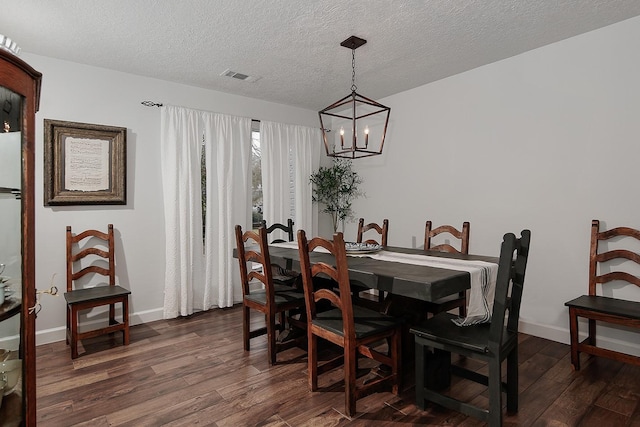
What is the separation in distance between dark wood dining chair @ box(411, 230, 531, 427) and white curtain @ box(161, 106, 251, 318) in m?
2.78

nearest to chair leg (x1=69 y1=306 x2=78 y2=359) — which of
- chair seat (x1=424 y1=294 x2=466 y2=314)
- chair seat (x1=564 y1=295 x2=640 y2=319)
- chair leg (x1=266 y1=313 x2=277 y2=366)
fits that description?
chair leg (x1=266 y1=313 x2=277 y2=366)

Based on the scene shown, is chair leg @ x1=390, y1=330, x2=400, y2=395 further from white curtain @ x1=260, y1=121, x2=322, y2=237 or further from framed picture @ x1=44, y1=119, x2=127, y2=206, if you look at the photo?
framed picture @ x1=44, y1=119, x2=127, y2=206

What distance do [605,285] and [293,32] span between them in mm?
3294

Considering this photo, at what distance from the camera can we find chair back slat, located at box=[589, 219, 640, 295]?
2.74 metres

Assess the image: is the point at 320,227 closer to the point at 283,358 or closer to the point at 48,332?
the point at 283,358

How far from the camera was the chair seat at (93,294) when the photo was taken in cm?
301

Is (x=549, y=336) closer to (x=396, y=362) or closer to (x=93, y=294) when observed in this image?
(x=396, y=362)

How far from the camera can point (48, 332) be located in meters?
3.30

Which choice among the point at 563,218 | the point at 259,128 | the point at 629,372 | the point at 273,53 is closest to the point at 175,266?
the point at 259,128

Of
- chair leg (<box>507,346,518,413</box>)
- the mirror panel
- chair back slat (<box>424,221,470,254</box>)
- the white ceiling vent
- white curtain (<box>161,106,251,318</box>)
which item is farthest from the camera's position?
white curtain (<box>161,106,251,318</box>)

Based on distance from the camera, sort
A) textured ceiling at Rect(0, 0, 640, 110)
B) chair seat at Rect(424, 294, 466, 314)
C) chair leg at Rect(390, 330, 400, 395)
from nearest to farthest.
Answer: chair leg at Rect(390, 330, 400, 395), textured ceiling at Rect(0, 0, 640, 110), chair seat at Rect(424, 294, 466, 314)

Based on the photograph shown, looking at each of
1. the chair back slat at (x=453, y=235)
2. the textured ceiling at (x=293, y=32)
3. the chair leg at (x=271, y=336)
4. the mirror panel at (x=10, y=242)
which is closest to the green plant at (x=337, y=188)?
the textured ceiling at (x=293, y=32)

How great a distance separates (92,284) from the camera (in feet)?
11.7

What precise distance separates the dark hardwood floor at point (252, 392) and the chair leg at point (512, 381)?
0.22ft
